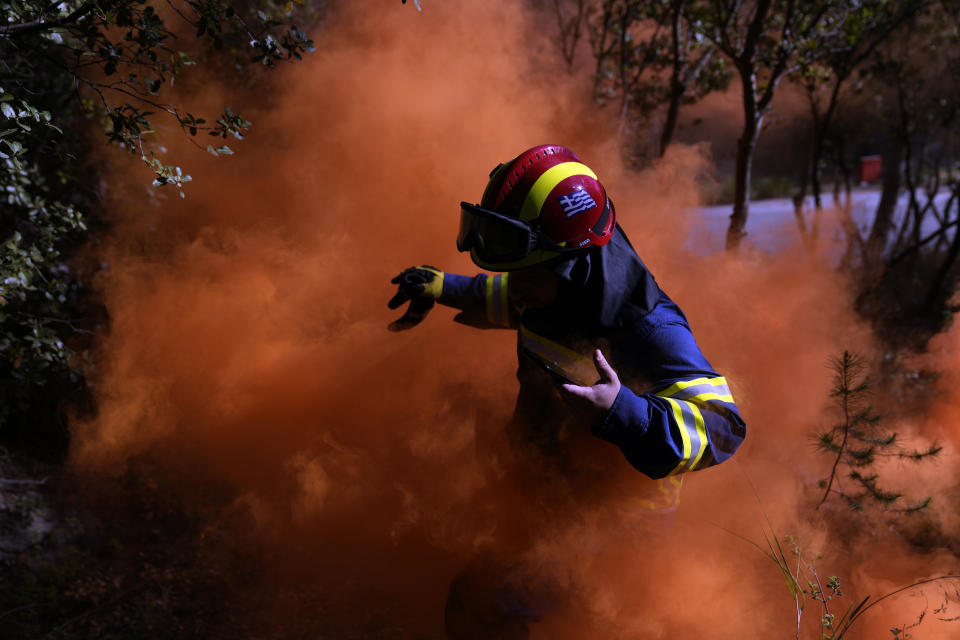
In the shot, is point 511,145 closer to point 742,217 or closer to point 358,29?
point 358,29

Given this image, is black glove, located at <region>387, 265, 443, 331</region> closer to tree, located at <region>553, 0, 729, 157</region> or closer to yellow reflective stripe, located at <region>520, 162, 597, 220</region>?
yellow reflective stripe, located at <region>520, 162, 597, 220</region>

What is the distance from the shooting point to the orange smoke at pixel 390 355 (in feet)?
9.45

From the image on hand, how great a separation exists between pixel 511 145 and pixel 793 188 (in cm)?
1087

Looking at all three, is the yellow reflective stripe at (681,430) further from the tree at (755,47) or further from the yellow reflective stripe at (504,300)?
the tree at (755,47)

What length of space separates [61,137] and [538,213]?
3.51 meters

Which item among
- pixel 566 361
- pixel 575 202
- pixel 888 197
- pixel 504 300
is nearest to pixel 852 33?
pixel 888 197

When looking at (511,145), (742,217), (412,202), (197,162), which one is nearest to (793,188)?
(742,217)

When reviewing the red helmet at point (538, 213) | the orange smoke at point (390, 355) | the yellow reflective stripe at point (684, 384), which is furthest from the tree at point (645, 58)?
the yellow reflective stripe at point (684, 384)

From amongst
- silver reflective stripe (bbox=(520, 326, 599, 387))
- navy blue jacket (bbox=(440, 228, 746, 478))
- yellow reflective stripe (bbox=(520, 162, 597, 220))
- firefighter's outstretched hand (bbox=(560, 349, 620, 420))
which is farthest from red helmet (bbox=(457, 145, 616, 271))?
firefighter's outstretched hand (bbox=(560, 349, 620, 420))

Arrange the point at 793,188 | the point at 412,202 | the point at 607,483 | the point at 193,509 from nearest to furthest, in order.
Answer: the point at 607,483 → the point at 193,509 → the point at 412,202 → the point at 793,188

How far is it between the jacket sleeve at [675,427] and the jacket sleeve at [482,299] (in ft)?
3.00

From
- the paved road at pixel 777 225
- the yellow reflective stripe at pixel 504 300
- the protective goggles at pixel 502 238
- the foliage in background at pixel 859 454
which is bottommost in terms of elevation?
the foliage in background at pixel 859 454

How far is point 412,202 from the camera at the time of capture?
4.25 meters

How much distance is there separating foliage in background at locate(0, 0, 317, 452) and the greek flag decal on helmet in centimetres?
130
